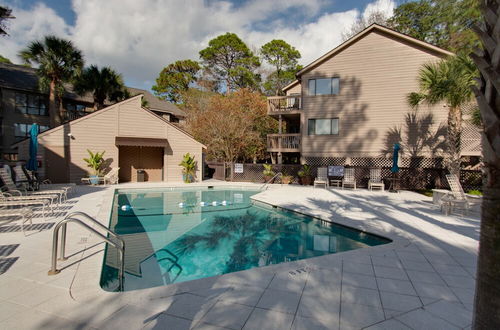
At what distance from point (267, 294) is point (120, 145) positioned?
1615 cm

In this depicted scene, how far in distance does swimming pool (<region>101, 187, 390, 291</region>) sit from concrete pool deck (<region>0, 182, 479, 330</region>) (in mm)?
782

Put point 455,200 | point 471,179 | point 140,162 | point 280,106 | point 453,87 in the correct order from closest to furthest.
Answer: point 455,200
point 453,87
point 471,179
point 140,162
point 280,106

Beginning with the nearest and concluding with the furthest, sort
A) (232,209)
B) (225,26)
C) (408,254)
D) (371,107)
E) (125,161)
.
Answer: (408,254) < (232,209) < (371,107) < (125,161) < (225,26)

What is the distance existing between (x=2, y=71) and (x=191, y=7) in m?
17.1

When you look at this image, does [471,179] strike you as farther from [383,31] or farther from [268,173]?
[268,173]

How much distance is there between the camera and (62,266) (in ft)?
12.9

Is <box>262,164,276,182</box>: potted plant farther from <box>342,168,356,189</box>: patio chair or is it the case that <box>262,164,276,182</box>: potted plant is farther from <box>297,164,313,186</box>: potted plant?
<box>342,168,356,189</box>: patio chair

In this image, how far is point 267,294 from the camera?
127 inches

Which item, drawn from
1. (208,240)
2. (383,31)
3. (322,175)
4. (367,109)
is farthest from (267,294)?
(383,31)

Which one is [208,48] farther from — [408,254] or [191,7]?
[408,254]

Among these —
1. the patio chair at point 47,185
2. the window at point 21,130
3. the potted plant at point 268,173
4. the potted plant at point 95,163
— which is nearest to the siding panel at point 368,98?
the potted plant at point 268,173

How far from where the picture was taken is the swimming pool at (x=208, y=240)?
16.4ft

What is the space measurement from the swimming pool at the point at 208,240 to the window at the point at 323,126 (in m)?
8.70

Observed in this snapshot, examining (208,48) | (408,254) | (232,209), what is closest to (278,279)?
(408,254)
